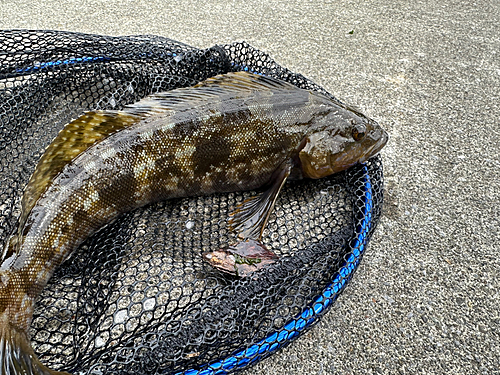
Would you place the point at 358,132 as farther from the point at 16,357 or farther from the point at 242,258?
the point at 16,357

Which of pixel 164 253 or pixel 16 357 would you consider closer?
pixel 16 357

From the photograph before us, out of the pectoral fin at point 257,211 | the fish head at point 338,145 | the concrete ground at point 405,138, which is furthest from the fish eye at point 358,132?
the concrete ground at point 405,138

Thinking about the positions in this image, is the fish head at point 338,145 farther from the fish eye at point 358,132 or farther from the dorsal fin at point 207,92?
the dorsal fin at point 207,92

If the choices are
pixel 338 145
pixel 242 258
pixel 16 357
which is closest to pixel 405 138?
pixel 338 145

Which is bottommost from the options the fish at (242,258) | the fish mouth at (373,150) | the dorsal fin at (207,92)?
the fish at (242,258)

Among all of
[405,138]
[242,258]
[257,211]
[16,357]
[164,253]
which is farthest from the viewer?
[405,138]

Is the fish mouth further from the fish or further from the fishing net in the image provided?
the fish

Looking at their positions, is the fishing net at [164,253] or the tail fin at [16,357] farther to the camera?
the fishing net at [164,253]
